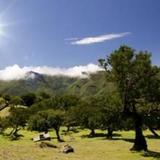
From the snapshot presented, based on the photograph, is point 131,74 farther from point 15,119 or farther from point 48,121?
point 15,119

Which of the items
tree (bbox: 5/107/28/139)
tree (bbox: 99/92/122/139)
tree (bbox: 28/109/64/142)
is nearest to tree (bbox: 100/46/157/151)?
tree (bbox: 99/92/122/139)

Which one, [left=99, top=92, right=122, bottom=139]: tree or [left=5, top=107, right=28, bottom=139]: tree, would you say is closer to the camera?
[left=99, top=92, right=122, bottom=139]: tree

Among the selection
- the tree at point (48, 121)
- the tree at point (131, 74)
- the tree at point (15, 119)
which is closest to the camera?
the tree at point (131, 74)

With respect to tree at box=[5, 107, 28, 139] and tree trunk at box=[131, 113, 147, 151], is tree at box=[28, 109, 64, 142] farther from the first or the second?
tree trunk at box=[131, 113, 147, 151]

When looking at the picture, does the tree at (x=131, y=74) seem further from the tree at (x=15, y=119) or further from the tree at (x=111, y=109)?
the tree at (x=15, y=119)

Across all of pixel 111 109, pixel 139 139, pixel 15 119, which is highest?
pixel 111 109

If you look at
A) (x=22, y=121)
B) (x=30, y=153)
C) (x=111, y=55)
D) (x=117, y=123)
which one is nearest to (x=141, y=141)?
(x=117, y=123)

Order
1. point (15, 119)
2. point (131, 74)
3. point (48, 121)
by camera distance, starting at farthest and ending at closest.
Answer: point (15, 119) < point (48, 121) < point (131, 74)

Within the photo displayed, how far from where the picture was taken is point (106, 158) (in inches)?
1917

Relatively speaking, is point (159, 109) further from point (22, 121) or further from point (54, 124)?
point (22, 121)

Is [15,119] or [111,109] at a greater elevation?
[111,109]

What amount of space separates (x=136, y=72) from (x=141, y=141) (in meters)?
10.8

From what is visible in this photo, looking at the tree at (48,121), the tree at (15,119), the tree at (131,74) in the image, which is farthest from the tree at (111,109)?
the tree at (15,119)

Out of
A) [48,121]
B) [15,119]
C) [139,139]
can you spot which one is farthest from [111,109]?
[15,119]
